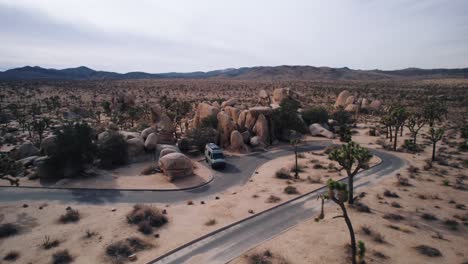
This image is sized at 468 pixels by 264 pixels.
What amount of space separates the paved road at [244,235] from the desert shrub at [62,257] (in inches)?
193

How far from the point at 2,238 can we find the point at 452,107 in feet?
326

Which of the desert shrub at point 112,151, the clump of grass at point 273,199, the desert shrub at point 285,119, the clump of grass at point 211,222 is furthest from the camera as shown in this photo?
the desert shrub at point 285,119

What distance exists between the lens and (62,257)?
50.7 ft

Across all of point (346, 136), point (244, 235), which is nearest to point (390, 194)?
point (346, 136)

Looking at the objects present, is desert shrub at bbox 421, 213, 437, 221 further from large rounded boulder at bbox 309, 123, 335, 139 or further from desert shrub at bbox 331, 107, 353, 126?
desert shrub at bbox 331, 107, 353, 126

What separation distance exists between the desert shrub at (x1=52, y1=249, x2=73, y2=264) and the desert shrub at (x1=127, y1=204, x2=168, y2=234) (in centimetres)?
429

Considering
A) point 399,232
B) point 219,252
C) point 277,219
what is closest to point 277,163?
point 277,219

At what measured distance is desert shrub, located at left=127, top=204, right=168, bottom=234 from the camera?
61.5 ft

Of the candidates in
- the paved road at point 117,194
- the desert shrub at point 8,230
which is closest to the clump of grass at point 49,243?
the desert shrub at point 8,230

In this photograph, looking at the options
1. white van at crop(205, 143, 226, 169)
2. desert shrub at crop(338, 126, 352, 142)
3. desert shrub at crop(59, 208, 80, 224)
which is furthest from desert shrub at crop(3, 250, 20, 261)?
desert shrub at crop(338, 126, 352, 142)

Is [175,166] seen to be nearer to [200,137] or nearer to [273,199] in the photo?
[200,137]

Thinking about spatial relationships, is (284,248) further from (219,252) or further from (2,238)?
(2,238)

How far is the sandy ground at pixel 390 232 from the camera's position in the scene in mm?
15547

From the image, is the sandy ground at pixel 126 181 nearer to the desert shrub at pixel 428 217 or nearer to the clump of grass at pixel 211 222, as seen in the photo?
the clump of grass at pixel 211 222
